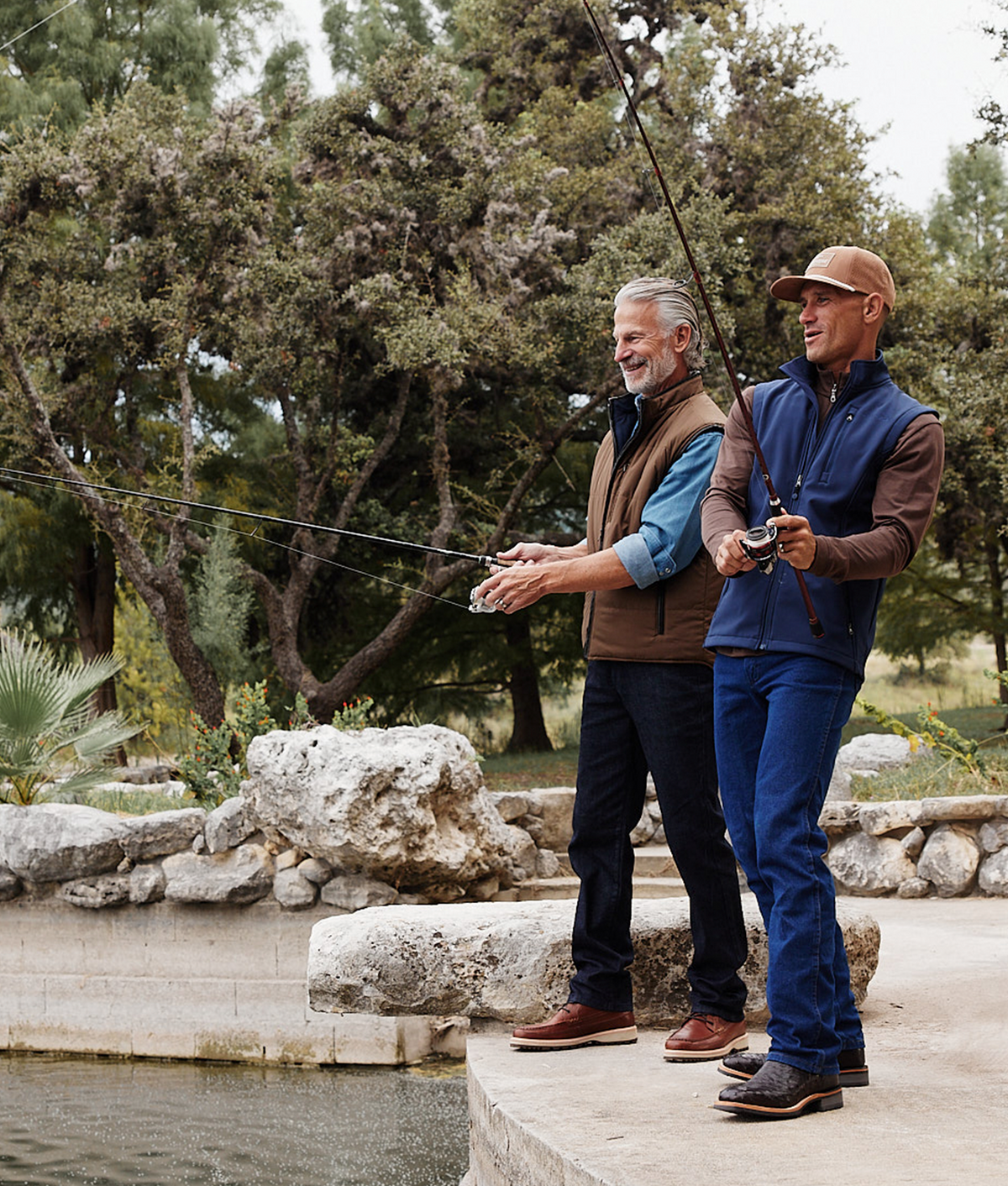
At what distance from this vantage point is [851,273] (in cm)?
266

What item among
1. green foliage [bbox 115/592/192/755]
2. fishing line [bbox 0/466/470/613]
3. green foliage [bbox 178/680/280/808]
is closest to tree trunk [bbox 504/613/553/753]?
fishing line [bbox 0/466/470/613]

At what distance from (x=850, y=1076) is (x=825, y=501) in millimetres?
1247

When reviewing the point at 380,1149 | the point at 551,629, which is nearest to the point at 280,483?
the point at 551,629

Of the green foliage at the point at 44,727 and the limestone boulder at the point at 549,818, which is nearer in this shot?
the green foliage at the point at 44,727

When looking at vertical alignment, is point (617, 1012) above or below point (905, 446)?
below

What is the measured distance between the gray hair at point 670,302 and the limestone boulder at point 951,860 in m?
5.21

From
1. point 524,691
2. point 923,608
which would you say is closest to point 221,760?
point 524,691

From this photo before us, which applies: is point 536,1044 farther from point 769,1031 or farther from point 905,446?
point 905,446

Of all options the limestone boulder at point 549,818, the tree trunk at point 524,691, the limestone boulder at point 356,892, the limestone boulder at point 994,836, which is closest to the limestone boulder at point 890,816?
the limestone boulder at point 994,836

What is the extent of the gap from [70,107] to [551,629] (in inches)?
390

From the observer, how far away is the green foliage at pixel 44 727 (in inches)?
327

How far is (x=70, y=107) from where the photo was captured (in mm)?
17578

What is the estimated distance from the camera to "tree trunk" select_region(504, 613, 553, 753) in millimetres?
17609

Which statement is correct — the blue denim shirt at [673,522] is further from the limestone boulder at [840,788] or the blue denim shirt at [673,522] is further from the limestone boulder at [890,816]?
the limestone boulder at [840,788]
